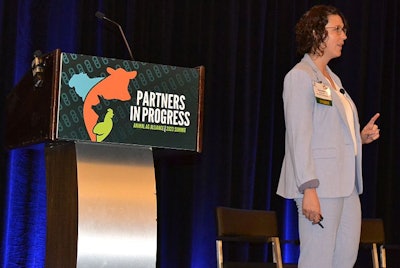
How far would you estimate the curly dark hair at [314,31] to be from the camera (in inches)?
107

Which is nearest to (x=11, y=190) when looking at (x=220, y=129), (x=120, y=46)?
(x=120, y=46)

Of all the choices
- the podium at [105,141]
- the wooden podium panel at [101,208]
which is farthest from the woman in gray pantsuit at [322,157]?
the wooden podium panel at [101,208]

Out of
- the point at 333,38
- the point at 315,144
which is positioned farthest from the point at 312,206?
the point at 333,38

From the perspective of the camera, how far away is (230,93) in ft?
15.1

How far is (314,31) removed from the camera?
2736 mm

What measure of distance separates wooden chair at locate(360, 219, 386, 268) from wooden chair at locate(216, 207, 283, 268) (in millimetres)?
676

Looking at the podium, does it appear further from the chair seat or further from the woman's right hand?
the chair seat

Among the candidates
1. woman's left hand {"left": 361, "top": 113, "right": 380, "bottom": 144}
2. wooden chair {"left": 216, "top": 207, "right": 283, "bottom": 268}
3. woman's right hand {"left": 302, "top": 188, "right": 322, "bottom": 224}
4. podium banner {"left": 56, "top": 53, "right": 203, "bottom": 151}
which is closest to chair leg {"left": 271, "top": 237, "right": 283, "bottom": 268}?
wooden chair {"left": 216, "top": 207, "right": 283, "bottom": 268}

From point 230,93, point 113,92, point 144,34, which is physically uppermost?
point 144,34

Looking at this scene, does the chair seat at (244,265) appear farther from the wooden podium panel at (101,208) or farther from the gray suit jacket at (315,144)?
the wooden podium panel at (101,208)

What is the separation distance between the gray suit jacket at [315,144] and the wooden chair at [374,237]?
6.11ft

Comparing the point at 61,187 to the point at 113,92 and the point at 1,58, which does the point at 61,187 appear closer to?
the point at 113,92

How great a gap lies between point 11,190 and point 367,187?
2601mm

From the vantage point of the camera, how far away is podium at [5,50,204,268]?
2074 mm
